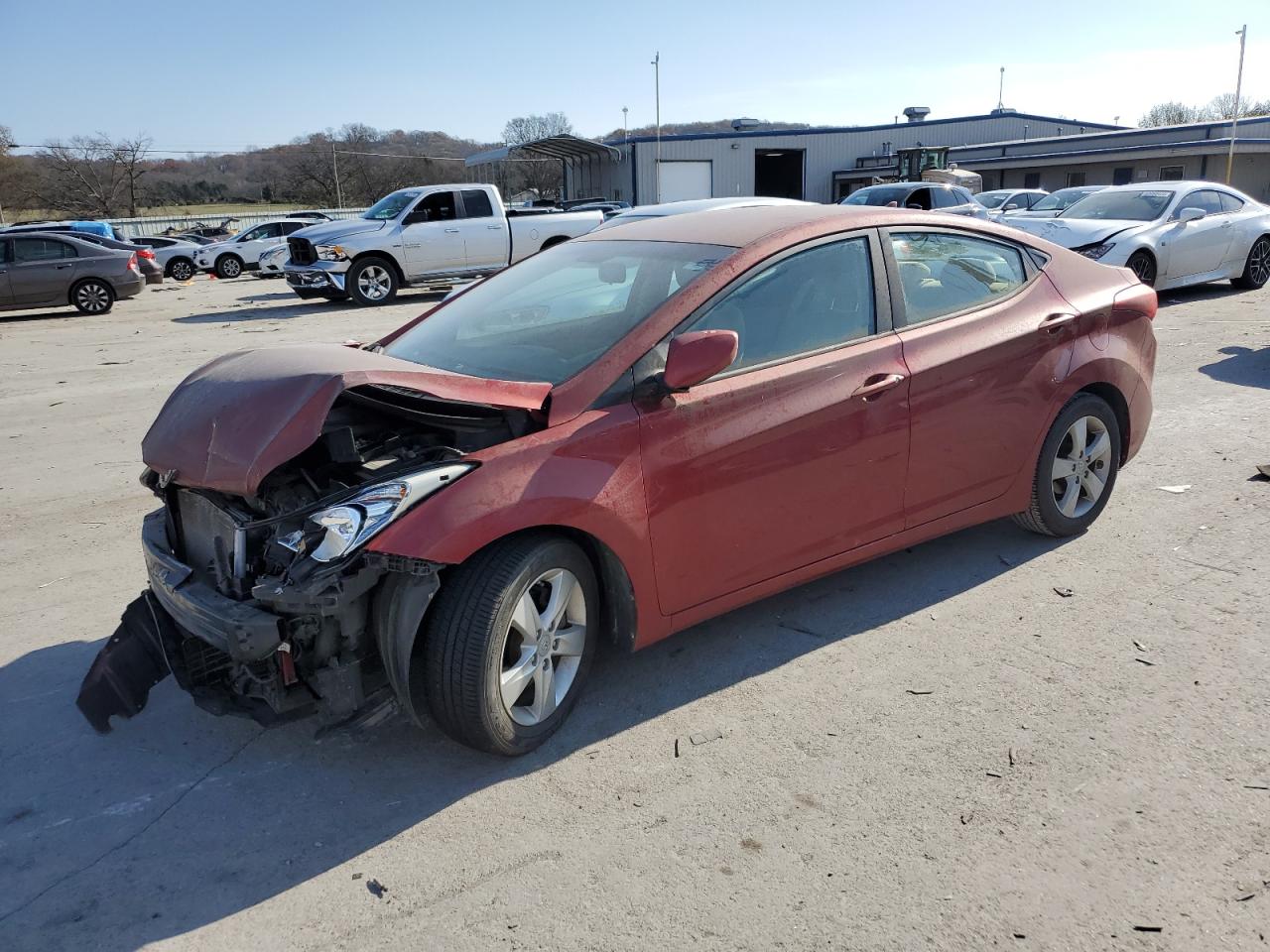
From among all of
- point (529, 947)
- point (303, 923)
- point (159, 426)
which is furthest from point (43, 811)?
point (529, 947)

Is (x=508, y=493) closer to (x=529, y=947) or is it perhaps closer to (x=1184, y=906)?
(x=529, y=947)

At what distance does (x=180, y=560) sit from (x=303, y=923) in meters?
1.51

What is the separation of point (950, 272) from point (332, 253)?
47.5 feet

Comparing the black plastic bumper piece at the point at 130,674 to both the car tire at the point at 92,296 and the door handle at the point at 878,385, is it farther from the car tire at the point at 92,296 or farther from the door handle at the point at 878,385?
the car tire at the point at 92,296

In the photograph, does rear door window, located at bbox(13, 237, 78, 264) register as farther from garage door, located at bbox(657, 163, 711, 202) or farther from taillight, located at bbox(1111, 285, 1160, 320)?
garage door, located at bbox(657, 163, 711, 202)

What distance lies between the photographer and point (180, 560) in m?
3.45

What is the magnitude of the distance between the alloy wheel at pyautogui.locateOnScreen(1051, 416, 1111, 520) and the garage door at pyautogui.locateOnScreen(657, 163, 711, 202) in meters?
41.2

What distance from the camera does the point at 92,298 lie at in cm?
1867

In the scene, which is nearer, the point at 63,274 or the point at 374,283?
the point at 374,283

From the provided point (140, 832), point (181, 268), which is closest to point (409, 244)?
point (181, 268)

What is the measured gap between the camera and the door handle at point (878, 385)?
380cm

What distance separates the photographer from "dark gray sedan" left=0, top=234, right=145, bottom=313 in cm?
1769

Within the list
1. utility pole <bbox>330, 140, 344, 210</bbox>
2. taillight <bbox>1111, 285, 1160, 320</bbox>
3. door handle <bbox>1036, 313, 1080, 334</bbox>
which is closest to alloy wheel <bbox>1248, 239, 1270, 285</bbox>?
taillight <bbox>1111, 285, 1160, 320</bbox>

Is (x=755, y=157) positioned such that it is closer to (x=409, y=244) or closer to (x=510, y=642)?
(x=409, y=244)
